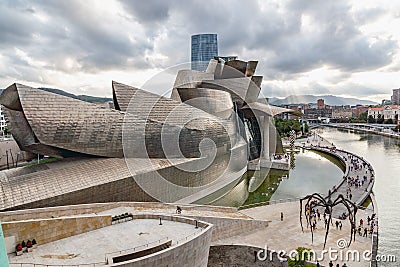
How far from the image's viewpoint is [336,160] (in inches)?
1810

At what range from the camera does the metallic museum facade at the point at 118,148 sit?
14.6m

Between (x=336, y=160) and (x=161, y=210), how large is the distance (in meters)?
37.4

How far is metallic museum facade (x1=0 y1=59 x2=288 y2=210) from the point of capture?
1460 centimetres

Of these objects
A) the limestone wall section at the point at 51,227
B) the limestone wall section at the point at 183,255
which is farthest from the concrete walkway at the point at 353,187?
the limestone wall section at the point at 51,227

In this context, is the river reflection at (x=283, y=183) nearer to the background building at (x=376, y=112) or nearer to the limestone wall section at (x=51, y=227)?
the limestone wall section at (x=51, y=227)

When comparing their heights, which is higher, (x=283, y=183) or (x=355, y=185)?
(x=355, y=185)

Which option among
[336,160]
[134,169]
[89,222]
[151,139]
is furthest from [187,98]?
[336,160]

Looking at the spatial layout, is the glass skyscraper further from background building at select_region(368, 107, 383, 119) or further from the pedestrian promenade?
the pedestrian promenade

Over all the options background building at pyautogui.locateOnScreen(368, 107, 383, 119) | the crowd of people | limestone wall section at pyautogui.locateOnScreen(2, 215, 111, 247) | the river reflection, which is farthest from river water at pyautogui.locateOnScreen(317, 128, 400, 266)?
background building at pyautogui.locateOnScreen(368, 107, 383, 119)

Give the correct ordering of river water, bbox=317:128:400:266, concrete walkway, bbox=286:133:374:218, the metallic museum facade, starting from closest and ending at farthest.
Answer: the metallic museum facade
river water, bbox=317:128:400:266
concrete walkway, bbox=286:133:374:218

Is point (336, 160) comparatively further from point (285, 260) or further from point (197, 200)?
point (285, 260)

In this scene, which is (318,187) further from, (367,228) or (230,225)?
(230,225)

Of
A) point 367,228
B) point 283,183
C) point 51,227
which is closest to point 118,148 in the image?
point 51,227

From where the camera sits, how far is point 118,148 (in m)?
17.8
